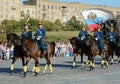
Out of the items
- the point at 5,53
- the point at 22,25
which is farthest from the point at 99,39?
the point at 22,25

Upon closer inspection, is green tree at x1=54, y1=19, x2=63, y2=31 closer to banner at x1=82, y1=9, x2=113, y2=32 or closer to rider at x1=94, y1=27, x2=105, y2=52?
banner at x1=82, y1=9, x2=113, y2=32

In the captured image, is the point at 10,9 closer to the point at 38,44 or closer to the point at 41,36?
the point at 41,36

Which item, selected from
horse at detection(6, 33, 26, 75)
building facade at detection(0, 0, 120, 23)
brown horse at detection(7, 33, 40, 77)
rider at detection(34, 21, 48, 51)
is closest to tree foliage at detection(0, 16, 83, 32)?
building facade at detection(0, 0, 120, 23)

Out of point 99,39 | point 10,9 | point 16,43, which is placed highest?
point 16,43

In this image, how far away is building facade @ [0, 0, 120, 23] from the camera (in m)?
154

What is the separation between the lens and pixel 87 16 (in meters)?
32.9

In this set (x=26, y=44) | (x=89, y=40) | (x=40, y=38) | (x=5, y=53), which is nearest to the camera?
(x=26, y=44)

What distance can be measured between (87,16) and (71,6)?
151 m

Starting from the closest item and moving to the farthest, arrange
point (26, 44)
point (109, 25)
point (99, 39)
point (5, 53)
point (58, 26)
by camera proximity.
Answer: point (26, 44) → point (99, 39) → point (109, 25) → point (5, 53) → point (58, 26)

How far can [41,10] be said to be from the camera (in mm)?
170250

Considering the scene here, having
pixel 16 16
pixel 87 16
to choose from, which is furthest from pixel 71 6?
pixel 87 16

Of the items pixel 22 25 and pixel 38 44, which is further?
pixel 22 25

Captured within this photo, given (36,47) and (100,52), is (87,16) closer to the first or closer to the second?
(100,52)

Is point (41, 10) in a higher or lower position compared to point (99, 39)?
lower
